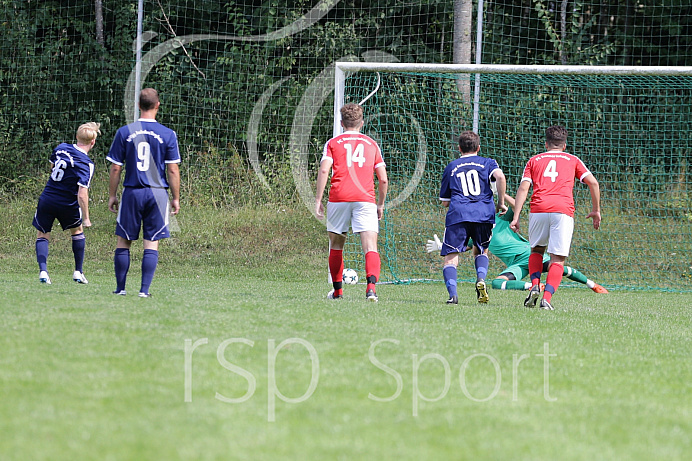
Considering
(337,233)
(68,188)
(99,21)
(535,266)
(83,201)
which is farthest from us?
(99,21)

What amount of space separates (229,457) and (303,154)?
1334 centimetres

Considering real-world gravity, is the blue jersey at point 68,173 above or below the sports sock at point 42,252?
above

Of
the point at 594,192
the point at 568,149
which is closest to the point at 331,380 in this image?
the point at 594,192

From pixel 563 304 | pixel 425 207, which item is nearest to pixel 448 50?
pixel 425 207

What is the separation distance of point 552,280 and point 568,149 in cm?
742

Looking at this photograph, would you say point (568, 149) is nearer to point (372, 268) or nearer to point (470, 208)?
point (470, 208)

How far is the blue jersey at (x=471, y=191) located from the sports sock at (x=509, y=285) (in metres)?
2.40

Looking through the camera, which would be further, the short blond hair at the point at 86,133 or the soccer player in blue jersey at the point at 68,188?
the soccer player in blue jersey at the point at 68,188

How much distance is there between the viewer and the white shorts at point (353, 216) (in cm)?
679

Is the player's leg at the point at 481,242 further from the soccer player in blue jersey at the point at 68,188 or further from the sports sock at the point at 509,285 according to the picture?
the soccer player in blue jersey at the point at 68,188

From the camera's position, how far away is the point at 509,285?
9.55 metres

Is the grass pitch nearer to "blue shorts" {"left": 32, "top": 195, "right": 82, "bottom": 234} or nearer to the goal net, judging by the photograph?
"blue shorts" {"left": 32, "top": 195, "right": 82, "bottom": 234}

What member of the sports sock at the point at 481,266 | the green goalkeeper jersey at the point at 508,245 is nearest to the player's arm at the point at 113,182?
the sports sock at the point at 481,266

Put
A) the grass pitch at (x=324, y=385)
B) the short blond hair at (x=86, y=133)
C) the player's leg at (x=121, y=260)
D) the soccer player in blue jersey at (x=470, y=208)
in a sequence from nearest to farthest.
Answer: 1. the grass pitch at (x=324, y=385)
2. the player's leg at (x=121, y=260)
3. the soccer player in blue jersey at (x=470, y=208)
4. the short blond hair at (x=86, y=133)
